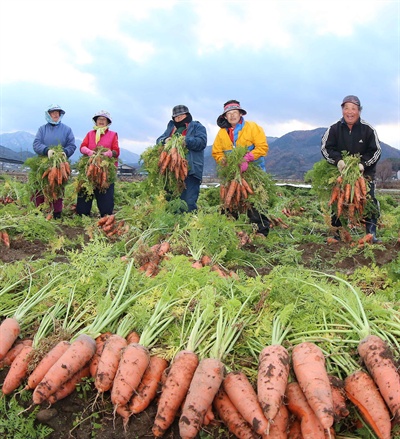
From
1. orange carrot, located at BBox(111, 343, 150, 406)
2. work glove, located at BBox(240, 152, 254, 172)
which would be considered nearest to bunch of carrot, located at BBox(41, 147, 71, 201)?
work glove, located at BBox(240, 152, 254, 172)

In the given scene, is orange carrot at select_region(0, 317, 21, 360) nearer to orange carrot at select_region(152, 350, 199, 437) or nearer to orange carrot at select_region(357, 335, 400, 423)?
orange carrot at select_region(152, 350, 199, 437)

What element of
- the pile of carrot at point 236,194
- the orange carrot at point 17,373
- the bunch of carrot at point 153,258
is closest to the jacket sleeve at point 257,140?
the pile of carrot at point 236,194

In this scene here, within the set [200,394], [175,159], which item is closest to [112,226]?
Answer: [175,159]

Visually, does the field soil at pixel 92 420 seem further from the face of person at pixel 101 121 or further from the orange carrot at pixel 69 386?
the face of person at pixel 101 121

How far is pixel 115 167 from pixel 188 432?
651 centimetres

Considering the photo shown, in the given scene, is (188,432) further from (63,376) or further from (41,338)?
(41,338)

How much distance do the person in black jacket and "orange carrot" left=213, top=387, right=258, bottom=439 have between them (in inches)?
185

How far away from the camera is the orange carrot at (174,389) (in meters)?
2.12

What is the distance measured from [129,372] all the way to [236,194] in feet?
14.9

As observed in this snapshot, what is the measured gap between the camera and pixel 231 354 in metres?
2.51

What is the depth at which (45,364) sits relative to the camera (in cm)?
250

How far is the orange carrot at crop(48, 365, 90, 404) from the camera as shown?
2391mm

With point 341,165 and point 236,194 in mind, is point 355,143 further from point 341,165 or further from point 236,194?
point 236,194

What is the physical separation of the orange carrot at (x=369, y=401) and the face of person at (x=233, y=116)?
5.16 meters
